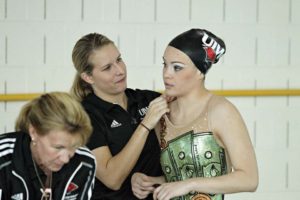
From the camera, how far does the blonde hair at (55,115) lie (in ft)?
7.77

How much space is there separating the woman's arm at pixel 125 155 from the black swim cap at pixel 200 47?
0.76 feet

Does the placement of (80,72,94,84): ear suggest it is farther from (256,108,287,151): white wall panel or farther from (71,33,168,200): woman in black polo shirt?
(256,108,287,151): white wall panel

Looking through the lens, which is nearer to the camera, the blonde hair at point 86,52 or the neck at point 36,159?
the neck at point 36,159

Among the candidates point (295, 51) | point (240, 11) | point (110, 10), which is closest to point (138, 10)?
point (110, 10)

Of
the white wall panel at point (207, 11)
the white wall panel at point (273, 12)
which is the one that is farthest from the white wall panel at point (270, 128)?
the white wall panel at point (207, 11)

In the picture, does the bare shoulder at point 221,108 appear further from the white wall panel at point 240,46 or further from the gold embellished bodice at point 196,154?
the white wall panel at point 240,46

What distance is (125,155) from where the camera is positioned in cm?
277

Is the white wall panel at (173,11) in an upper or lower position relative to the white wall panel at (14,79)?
upper

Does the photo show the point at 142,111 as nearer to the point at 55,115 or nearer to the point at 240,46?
the point at 55,115

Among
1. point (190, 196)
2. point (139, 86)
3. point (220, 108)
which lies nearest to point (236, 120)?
point (220, 108)

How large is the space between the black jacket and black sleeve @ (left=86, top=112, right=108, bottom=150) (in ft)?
0.69

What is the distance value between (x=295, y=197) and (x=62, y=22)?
6.79 feet

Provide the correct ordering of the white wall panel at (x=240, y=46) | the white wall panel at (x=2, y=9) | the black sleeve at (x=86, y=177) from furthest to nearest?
the white wall panel at (x=240, y=46)
the white wall panel at (x=2, y=9)
the black sleeve at (x=86, y=177)

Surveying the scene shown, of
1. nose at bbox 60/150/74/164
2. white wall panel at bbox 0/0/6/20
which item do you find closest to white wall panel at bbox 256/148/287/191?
white wall panel at bbox 0/0/6/20
